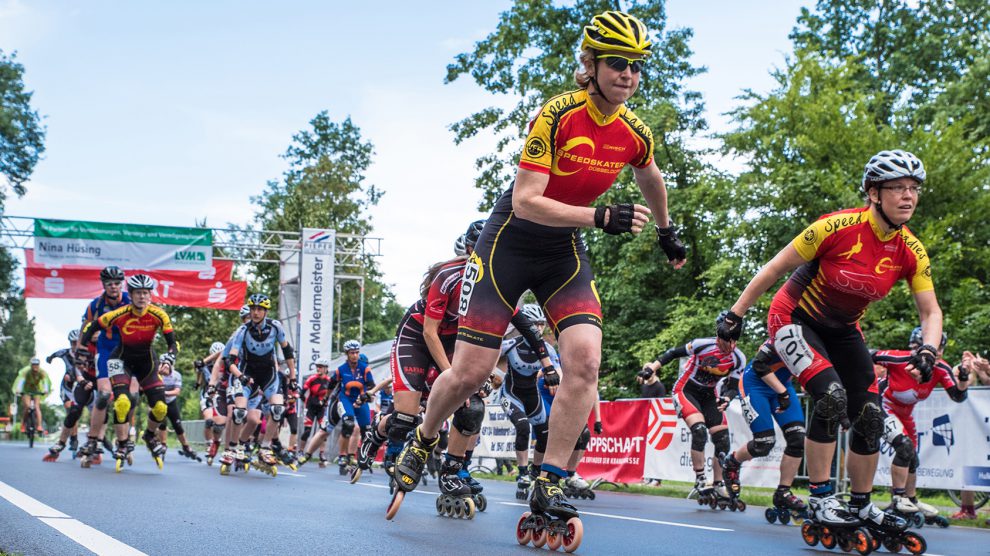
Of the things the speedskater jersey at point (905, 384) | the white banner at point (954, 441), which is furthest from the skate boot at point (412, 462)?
the white banner at point (954, 441)

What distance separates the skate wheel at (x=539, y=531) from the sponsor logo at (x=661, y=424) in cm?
1130

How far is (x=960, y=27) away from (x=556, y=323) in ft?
112

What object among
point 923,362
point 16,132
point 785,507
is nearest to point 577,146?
point 923,362

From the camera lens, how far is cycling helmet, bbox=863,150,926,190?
6367mm

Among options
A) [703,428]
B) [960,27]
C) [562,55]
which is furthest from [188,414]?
[703,428]

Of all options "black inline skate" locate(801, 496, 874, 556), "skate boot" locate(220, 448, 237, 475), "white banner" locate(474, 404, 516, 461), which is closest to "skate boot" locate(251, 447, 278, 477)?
"skate boot" locate(220, 448, 237, 475)

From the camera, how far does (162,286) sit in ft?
106

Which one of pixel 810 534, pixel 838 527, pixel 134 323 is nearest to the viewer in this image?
pixel 838 527

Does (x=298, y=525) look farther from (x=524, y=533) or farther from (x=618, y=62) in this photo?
(x=618, y=62)

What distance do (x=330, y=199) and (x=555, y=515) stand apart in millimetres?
61269

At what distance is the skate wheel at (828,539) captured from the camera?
21.6 ft

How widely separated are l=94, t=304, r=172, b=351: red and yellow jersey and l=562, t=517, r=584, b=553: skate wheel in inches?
362

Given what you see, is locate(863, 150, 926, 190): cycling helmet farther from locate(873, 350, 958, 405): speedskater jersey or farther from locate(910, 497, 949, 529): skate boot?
locate(910, 497, 949, 529): skate boot

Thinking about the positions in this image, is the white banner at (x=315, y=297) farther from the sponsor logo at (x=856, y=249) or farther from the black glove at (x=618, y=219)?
the black glove at (x=618, y=219)
